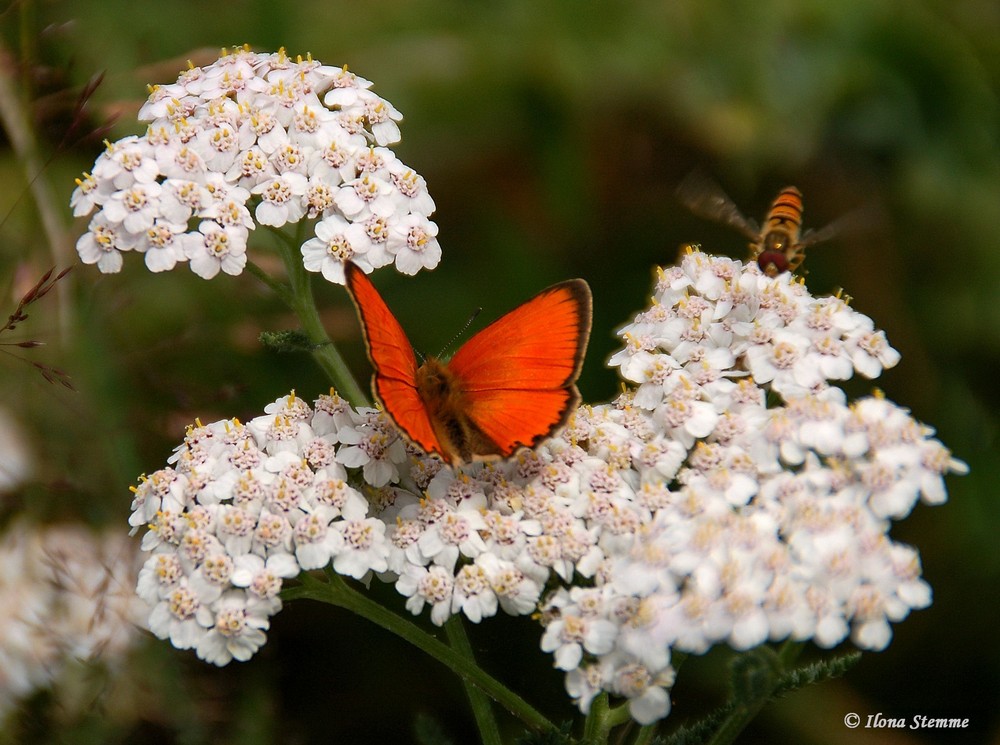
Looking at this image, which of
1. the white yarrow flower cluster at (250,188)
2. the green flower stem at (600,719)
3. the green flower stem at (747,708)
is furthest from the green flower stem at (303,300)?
the green flower stem at (747,708)

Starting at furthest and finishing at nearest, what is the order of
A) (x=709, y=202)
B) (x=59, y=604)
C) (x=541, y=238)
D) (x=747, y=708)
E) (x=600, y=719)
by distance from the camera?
1. (x=541, y=238)
2. (x=709, y=202)
3. (x=59, y=604)
4. (x=600, y=719)
5. (x=747, y=708)

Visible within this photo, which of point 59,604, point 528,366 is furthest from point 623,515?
point 59,604

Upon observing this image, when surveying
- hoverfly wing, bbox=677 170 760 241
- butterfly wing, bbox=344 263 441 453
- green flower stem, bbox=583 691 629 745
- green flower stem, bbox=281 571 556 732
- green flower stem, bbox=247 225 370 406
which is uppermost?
hoverfly wing, bbox=677 170 760 241

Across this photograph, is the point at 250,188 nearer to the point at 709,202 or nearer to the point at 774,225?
the point at 709,202

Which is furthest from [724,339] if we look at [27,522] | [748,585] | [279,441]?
[27,522]

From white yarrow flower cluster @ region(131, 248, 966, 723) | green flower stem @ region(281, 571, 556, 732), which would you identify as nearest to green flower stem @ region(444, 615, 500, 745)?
green flower stem @ region(281, 571, 556, 732)

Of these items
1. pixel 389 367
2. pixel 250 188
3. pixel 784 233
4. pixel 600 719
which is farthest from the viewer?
pixel 784 233

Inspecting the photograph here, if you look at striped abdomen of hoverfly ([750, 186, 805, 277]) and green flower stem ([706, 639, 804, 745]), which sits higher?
striped abdomen of hoverfly ([750, 186, 805, 277])

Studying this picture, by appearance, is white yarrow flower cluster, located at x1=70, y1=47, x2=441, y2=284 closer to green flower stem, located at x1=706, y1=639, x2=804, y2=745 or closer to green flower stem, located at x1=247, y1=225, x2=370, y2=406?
green flower stem, located at x1=247, y1=225, x2=370, y2=406
